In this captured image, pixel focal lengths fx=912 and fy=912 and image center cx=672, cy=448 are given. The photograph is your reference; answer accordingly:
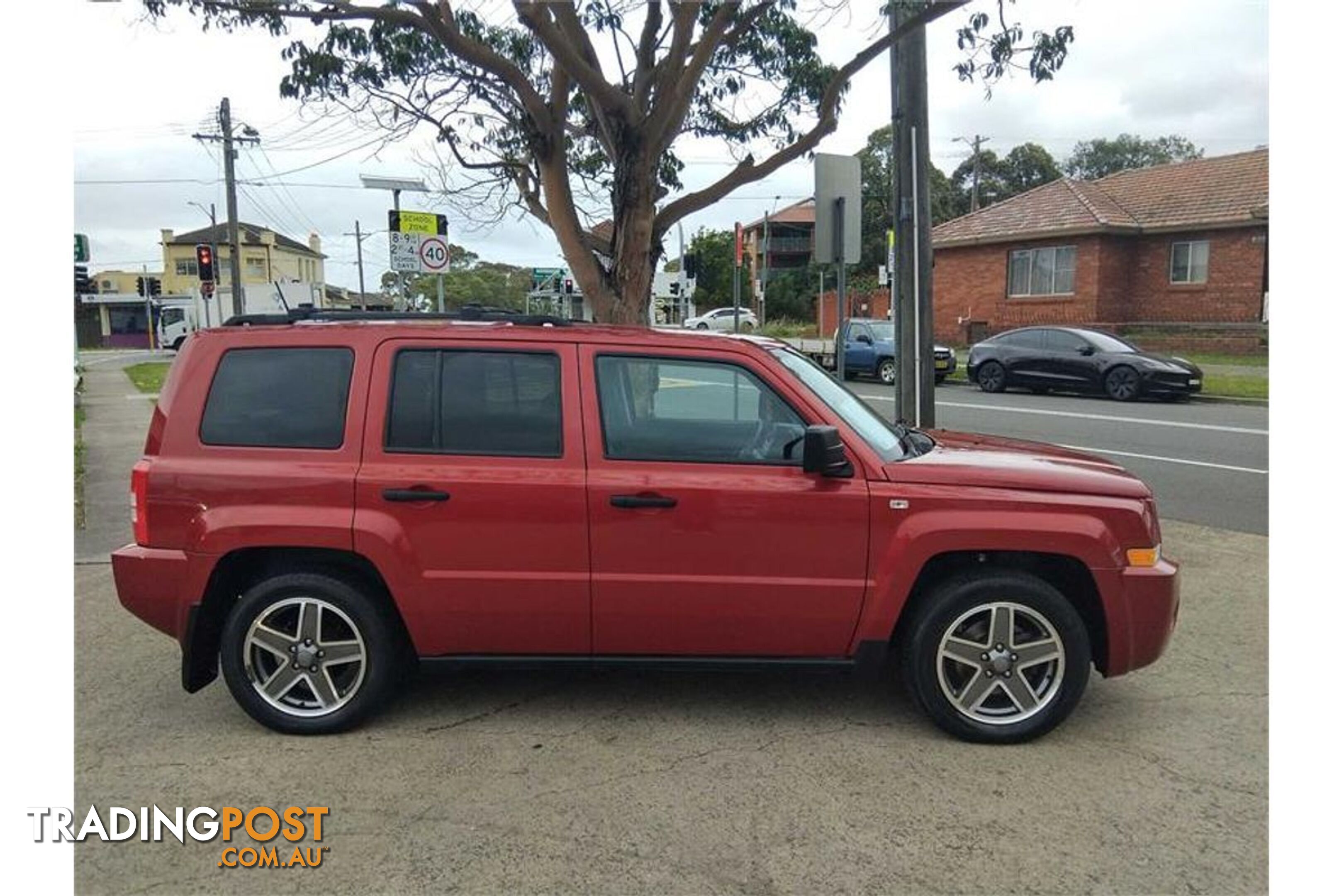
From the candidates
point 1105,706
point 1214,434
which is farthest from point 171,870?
point 1214,434

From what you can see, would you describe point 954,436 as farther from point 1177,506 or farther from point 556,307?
point 556,307

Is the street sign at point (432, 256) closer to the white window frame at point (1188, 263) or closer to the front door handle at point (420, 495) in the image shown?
the front door handle at point (420, 495)

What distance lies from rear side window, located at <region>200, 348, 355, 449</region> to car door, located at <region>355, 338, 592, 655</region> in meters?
0.17

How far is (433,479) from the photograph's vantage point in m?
3.82

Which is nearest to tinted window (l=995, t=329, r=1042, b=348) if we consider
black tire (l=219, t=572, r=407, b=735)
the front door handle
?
the front door handle

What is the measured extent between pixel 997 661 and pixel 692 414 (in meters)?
1.66

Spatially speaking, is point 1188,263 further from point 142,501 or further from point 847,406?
point 142,501

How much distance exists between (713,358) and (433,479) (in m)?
1.31

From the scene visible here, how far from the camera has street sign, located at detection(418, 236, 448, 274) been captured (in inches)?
481

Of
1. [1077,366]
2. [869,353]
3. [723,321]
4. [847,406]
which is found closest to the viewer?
[847,406]

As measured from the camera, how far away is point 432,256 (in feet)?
40.3

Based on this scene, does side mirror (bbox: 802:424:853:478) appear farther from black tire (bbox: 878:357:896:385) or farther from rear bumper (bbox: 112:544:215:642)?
black tire (bbox: 878:357:896:385)

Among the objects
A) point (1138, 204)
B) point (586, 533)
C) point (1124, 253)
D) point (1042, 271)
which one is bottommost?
point (586, 533)

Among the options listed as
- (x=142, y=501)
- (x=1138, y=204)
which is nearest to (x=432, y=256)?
(x=142, y=501)
